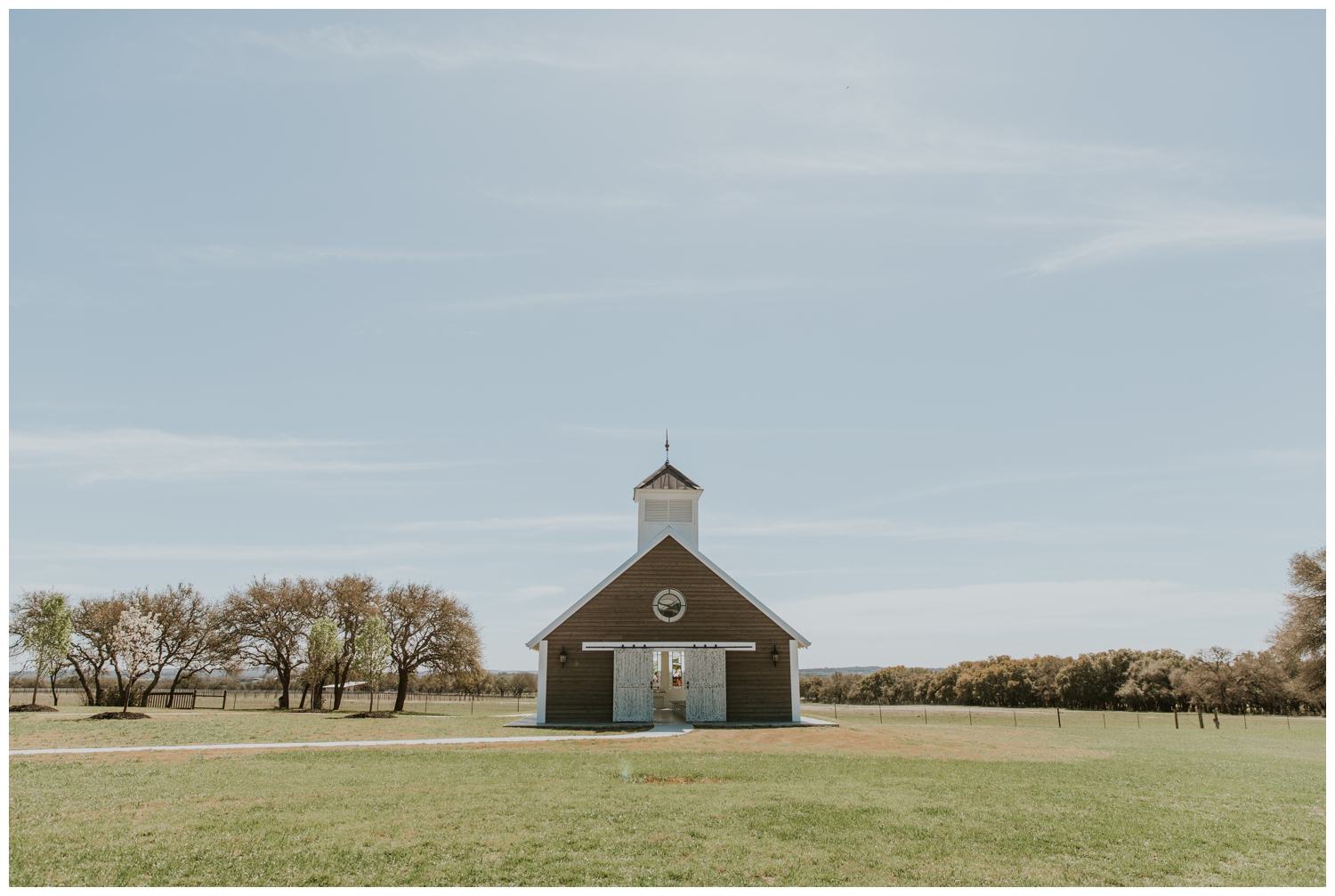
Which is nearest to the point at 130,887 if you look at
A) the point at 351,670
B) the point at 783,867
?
the point at 783,867

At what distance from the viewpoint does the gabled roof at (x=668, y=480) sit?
30172 millimetres

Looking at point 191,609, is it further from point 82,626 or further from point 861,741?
point 861,741

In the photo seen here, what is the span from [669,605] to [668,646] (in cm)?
142

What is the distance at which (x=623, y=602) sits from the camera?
26.6 meters

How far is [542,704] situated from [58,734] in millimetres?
13091

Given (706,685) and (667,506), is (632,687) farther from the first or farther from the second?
(667,506)

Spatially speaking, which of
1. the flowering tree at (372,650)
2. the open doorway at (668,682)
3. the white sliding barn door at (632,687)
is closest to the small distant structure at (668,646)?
the white sliding barn door at (632,687)

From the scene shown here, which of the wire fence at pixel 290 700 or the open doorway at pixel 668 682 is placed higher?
the open doorway at pixel 668 682

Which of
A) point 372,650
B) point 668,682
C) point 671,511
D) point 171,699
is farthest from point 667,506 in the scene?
point 171,699

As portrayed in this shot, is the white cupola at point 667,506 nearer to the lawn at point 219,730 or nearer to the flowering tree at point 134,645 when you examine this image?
the lawn at point 219,730

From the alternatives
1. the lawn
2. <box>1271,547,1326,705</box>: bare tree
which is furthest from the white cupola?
<box>1271,547,1326,705</box>: bare tree

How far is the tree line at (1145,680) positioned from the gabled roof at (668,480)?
36.4m

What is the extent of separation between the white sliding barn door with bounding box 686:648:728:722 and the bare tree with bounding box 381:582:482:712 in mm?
17792

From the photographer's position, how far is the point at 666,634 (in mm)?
26453
